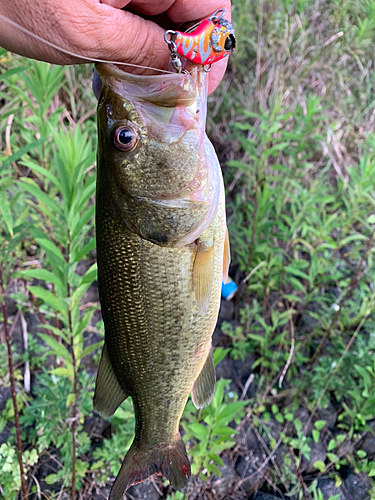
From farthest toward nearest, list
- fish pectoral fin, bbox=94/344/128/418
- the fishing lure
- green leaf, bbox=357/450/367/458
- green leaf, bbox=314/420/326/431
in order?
green leaf, bbox=314/420/326/431 → green leaf, bbox=357/450/367/458 → fish pectoral fin, bbox=94/344/128/418 → the fishing lure

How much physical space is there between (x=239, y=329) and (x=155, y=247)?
200 cm

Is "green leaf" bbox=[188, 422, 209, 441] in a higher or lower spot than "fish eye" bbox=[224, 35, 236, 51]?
lower

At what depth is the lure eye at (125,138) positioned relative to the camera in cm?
115

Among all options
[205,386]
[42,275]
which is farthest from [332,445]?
[42,275]

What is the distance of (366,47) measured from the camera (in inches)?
166

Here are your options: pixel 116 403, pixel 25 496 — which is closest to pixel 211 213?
pixel 116 403

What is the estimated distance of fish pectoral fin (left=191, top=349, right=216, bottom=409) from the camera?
1.57m

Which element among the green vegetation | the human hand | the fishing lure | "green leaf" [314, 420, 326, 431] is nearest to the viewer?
the fishing lure

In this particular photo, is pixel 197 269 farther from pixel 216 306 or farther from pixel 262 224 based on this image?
pixel 262 224

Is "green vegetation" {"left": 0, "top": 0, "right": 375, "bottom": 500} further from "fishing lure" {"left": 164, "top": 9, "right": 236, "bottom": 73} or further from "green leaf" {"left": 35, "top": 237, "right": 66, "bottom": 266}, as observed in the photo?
"fishing lure" {"left": 164, "top": 9, "right": 236, "bottom": 73}

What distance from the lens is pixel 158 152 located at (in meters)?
1.18

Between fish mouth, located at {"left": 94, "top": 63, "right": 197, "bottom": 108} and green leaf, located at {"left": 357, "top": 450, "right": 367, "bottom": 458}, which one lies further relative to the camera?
green leaf, located at {"left": 357, "top": 450, "right": 367, "bottom": 458}

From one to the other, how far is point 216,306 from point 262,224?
1522mm

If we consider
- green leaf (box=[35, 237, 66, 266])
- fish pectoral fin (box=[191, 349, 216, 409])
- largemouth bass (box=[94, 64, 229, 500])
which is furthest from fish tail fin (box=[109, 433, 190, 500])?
green leaf (box=[35, 237, 66, 266])
